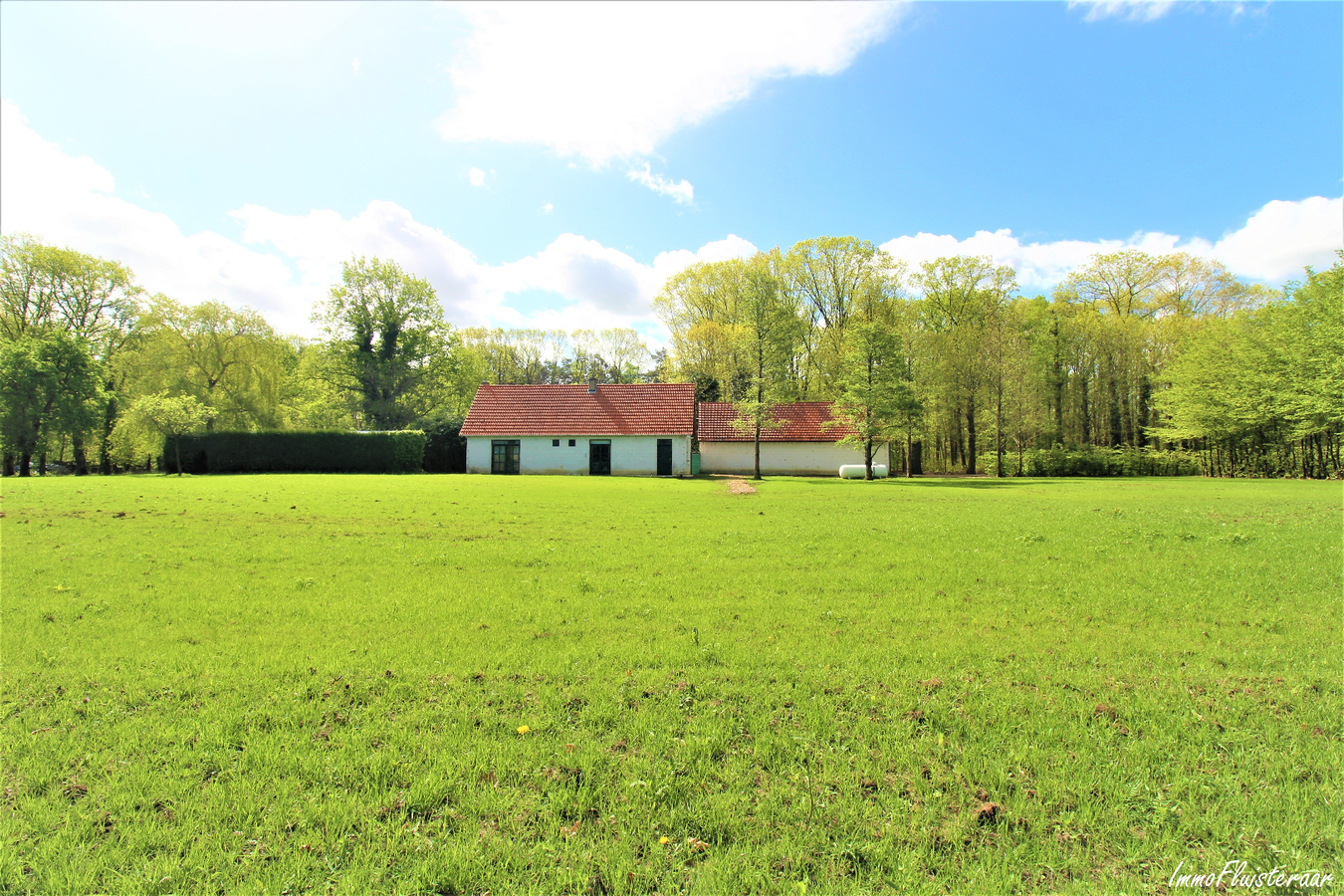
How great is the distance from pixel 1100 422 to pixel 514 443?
148 ft

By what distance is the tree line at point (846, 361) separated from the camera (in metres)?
34.3

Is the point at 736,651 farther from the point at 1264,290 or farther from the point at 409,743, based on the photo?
the point at 1264,290

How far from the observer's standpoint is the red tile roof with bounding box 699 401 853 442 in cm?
4028

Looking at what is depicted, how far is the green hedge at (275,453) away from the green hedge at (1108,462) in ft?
151

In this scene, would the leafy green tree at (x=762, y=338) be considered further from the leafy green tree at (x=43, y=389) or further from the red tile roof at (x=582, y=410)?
the leafy green tree at (x=43, y=389)

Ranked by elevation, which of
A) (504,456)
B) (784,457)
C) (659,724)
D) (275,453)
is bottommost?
(659,724)

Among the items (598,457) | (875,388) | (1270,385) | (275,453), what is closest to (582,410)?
(598,457)

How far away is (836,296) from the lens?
47125 mm

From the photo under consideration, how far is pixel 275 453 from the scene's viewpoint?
3662 centimetres

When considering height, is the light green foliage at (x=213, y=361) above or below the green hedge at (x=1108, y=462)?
above

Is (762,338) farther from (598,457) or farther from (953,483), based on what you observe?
(953,483)

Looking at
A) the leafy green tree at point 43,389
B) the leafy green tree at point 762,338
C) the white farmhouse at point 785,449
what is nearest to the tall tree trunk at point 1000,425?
the white farmhouse at point 785,449

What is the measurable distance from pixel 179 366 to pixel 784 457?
138 feet

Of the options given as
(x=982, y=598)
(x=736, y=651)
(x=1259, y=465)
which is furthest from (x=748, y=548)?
(x=1259, y=465)
